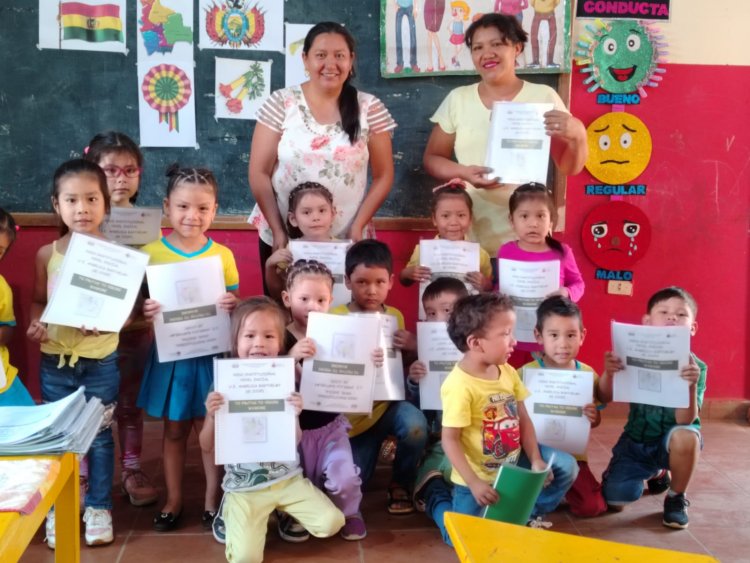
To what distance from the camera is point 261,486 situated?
2.55 m

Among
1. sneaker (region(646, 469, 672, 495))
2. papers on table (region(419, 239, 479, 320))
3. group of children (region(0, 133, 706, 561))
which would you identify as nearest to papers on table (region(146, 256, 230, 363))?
group of children (region(0, 133, 706, 561))

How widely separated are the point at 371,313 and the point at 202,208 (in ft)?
2.30

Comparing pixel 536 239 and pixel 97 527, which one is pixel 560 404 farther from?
pixel 97 527

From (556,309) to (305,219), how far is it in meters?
0.96

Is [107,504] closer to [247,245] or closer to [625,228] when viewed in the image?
[247,245]

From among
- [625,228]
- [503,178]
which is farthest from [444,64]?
[625,228]

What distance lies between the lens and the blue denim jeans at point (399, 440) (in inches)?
114

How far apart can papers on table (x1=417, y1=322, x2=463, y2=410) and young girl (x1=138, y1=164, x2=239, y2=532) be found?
0.68 metres

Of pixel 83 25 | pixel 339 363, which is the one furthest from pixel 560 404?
pixel 83 25

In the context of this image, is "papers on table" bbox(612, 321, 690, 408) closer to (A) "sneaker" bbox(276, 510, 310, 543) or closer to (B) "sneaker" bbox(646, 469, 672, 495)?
(B) "sneaker" bbox(646, 469, 672, 495)

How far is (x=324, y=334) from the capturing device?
2.64 meters

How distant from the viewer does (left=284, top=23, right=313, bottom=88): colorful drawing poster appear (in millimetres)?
3709

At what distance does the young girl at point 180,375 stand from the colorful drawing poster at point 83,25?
119 centimetres

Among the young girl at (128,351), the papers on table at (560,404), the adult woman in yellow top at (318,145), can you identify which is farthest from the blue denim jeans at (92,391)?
the papers on table at (560,404)
